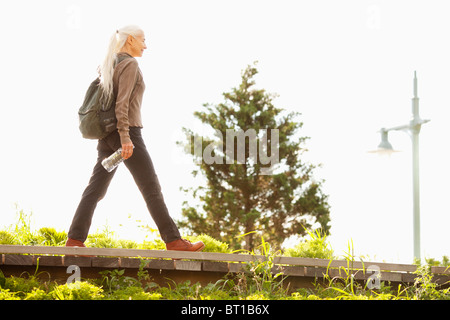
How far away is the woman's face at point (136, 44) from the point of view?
16.4 ft

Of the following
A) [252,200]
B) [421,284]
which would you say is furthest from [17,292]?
[252,200]

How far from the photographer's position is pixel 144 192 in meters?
4.92

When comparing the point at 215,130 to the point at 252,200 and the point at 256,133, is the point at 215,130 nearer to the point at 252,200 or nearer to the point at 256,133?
the point at 256,133

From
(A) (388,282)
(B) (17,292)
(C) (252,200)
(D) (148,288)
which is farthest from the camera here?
(C) (252,200)

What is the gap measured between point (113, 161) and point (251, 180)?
14827 mm

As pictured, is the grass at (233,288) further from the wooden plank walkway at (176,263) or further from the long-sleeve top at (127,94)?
the long-sleeve top at (127,94)

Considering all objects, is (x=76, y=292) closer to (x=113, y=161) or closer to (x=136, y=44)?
(x=113, y=161)

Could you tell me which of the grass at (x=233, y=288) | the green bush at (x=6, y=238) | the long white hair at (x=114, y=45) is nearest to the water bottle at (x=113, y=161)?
the long white hair at (x=114, y=45)

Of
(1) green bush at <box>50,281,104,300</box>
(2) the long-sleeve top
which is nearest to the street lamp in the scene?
(2) the long-sleeve top

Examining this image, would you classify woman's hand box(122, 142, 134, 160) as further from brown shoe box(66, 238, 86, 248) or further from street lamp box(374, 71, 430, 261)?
street lamp box(374, 71, 430, 261)

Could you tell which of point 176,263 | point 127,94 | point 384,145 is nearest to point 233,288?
point 176,263

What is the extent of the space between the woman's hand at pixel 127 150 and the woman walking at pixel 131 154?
0.11 feet

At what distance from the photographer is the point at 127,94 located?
477cm
